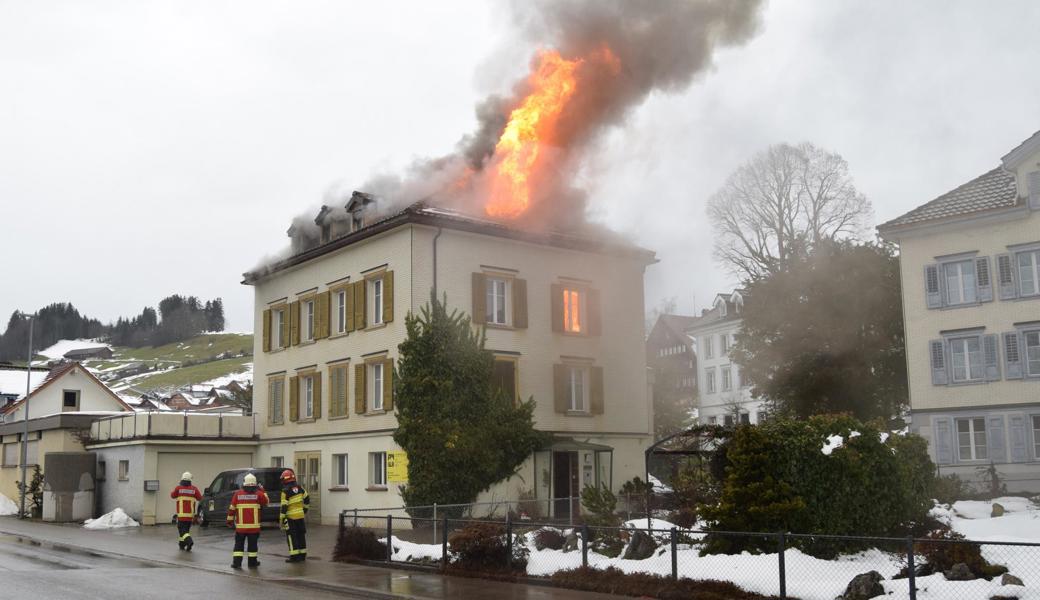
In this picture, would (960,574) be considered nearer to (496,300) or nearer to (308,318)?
(496,300)

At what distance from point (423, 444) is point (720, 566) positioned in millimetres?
14920

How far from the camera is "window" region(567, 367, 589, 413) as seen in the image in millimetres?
34219

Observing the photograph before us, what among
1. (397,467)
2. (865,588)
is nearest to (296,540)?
(397,467)

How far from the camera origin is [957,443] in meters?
34.7

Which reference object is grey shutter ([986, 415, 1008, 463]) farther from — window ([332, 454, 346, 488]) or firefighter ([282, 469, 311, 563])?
firefighter ([282, 469, 311, 563])

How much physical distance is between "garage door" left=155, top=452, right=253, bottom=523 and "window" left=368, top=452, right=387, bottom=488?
8473mm

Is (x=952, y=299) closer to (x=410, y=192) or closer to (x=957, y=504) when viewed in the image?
(x=957, y=504)

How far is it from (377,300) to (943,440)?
19741 mm

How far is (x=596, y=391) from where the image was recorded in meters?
34.7

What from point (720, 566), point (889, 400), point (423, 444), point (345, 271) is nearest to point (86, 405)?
point (345, 271)

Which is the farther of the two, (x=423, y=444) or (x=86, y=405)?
(x=86, y=405)

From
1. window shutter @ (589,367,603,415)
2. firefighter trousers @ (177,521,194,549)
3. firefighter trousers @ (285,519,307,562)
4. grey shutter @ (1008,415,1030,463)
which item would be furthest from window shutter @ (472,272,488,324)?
grey shutter @ (1008,415,1030,463)

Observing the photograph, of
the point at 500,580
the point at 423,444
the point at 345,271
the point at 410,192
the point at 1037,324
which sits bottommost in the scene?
the point at 500,580

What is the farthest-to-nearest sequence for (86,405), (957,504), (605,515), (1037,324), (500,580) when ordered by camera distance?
(86,405) < (1037,324) < (957,504) < (605,515) < (500,580)
